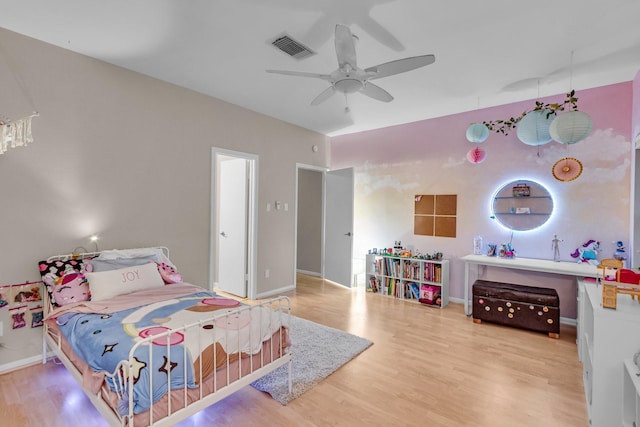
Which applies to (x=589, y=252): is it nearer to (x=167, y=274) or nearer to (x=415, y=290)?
(x=415, y=290)

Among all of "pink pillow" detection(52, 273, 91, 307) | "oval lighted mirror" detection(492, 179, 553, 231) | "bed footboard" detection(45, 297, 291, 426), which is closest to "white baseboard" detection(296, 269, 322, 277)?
"oval lighted mirror" detection(492, 179, 553, 231)

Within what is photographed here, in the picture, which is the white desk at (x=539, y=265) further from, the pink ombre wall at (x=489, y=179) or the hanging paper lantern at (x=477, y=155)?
the hanging paper lantern at (x=477, y=155)

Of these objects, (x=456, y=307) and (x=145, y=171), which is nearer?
(x=145, y=171)

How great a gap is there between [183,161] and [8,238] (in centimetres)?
171

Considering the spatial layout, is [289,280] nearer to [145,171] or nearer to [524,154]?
[145,171]

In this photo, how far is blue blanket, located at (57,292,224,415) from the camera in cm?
156

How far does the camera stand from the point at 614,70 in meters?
3.15

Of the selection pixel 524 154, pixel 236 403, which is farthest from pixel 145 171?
pixel 524 154

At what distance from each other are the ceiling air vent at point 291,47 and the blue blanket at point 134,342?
227cm

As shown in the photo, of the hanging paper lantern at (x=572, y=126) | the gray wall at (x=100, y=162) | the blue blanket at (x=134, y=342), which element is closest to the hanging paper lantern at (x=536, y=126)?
the hanging paper lantern at (x=572, y=126)

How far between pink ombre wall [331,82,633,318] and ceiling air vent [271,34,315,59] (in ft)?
9.10

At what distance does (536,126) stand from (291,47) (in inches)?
103

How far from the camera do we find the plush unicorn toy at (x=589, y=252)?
3.52 meters

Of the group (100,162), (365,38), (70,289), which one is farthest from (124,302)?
(365,38)
